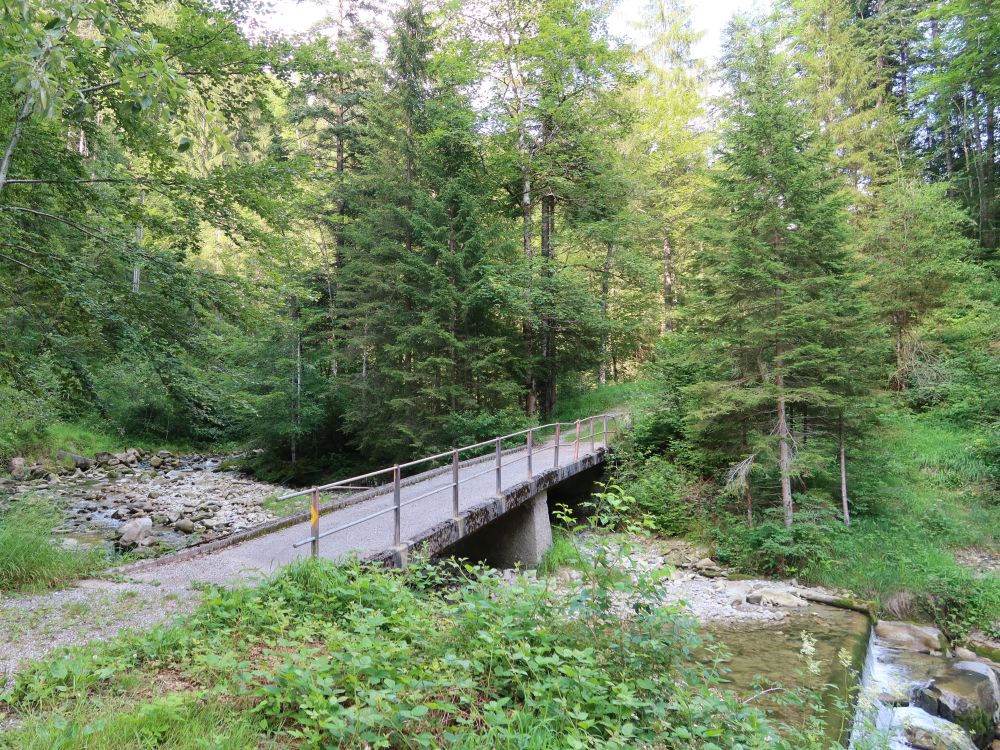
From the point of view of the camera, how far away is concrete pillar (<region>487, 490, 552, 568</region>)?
396 inches

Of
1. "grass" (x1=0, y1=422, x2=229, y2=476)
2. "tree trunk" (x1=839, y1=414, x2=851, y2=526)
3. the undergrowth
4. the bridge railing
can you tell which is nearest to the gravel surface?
the bridge railing

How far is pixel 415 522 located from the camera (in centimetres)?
744

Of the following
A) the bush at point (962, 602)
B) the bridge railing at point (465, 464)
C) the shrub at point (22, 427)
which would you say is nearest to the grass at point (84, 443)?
the shrub at point (22, 427)

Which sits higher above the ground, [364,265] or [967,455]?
[364,265]

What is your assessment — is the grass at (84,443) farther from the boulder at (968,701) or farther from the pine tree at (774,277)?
the boulder at (968,701)

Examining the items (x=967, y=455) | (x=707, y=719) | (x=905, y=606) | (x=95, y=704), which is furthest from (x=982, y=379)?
(x=95, y=704)

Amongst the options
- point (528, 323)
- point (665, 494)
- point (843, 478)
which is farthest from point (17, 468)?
point (843, 478)

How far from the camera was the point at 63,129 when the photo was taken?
26.2 ft

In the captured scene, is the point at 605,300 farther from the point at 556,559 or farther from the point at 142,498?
the point at 142,498

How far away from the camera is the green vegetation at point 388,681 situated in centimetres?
272

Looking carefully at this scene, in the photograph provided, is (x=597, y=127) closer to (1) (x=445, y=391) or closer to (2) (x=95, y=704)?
(1) (x=445, y=391)

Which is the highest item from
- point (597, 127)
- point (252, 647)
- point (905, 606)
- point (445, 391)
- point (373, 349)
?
point (597, 127)

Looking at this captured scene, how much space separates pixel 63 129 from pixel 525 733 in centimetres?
995

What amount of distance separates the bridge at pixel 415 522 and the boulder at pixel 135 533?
3.57 meters
